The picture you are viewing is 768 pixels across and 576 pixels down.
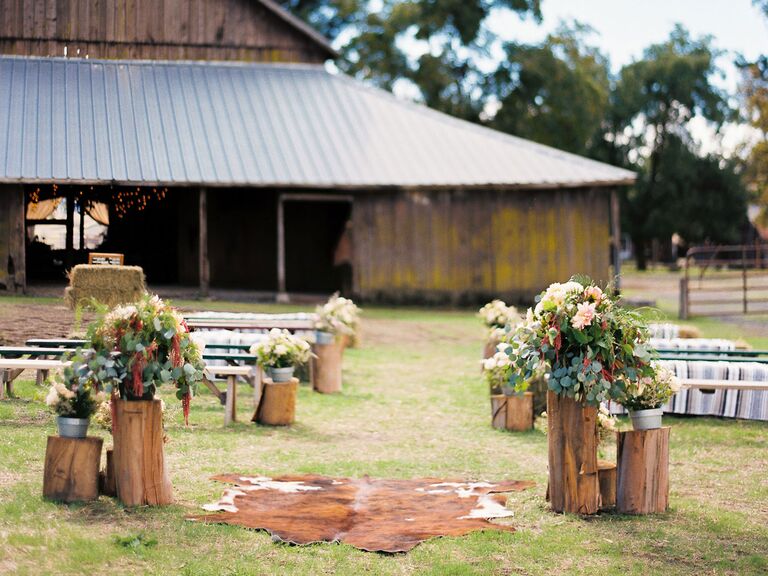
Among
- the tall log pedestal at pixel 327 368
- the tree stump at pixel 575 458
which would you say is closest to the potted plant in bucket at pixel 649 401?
the tree stump at pixel 575 458

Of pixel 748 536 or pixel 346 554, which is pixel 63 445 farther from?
pixel 748 536

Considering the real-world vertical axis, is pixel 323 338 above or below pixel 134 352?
below

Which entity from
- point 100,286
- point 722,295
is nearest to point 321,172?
point 100,286

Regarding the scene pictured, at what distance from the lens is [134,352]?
7555mm

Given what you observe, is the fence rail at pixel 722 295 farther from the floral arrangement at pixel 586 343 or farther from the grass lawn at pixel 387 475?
the floral arrangement at pixel 586 343

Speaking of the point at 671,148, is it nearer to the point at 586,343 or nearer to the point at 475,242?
the point at 475,242

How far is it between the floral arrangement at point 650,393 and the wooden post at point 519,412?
324 centimetres

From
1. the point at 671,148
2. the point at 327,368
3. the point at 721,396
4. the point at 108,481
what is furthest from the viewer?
the point at 671,148

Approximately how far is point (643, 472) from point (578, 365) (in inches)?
36.1

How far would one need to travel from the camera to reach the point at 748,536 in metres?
7.36

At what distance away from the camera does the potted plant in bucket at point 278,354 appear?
36.3 feet

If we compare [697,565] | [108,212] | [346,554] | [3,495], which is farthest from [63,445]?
[697,565]

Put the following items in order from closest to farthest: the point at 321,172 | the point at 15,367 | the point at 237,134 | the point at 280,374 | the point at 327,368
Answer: the point at 15,367 < the point at 280,374 < the point at 327,368 < the point at 237,134 < the point at 321,172

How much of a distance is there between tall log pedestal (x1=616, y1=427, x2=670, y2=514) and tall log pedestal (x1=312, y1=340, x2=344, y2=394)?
19.5 feet
